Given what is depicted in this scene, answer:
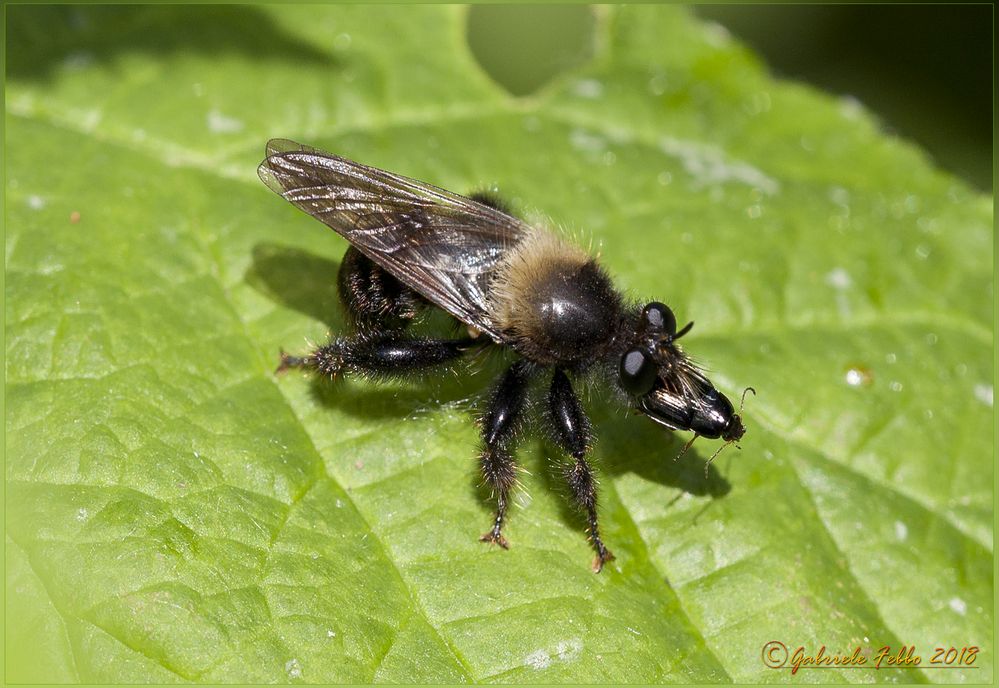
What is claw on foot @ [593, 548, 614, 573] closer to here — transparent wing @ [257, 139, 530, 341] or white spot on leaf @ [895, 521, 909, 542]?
transparent wing @ [257, 139, 530, 341]

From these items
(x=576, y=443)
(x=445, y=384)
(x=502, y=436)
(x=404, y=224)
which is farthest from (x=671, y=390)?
(x=404, y=224)

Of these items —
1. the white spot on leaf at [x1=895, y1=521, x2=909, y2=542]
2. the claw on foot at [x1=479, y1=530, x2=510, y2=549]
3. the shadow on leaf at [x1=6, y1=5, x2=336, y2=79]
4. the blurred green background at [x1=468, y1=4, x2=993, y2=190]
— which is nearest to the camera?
the claw on foot at [x1=479, y1=530, x2=510, y2=549]

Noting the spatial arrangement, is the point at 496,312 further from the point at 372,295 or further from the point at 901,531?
the point at 901,531

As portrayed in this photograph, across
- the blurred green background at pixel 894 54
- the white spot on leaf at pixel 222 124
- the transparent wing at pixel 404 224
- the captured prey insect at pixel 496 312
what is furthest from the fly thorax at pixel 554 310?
the blurred green background at pixel 894 54

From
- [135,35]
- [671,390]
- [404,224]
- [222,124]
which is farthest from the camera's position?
[135,35]

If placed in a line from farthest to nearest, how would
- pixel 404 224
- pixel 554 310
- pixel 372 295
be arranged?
pixel 372 295 < pixel 404 224 < pixel 554 310

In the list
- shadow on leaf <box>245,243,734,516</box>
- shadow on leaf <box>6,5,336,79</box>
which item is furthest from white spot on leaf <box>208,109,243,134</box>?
shadow on leaf <box>245,243,734,516</box>

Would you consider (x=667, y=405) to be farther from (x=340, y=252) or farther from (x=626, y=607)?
(x=340, y=252)
